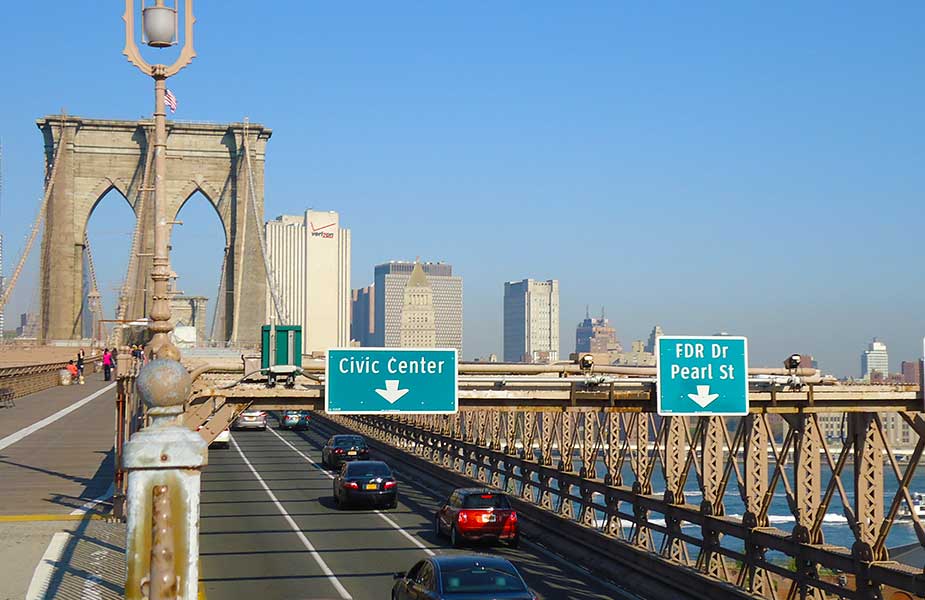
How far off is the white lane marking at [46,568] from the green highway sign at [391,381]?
593 centimetres

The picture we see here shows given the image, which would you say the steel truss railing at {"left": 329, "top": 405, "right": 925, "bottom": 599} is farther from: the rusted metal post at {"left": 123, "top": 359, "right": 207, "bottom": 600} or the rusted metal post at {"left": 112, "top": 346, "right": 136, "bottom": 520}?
the rusted metal post at {"left": 112, "top": 346, "right": 136, "bottom": 520}

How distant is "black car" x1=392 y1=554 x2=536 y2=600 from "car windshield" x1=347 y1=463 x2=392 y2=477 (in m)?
16.7

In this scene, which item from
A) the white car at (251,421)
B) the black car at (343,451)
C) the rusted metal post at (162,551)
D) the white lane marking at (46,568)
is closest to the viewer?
the rusted metal post at (162,551)

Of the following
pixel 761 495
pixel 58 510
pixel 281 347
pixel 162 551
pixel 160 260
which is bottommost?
pixel 58 510

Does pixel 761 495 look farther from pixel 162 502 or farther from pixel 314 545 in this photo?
pixel 162 502

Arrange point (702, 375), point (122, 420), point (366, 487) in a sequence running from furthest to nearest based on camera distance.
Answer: point (366, 487), point (122, 420), point (702, 375)

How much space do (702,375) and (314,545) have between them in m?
13.1

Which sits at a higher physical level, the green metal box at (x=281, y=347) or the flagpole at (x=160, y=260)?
the flagpole at (x=160, y=260)

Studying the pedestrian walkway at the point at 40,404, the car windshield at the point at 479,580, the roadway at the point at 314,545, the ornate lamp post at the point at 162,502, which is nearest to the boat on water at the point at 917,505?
the car windshield at the point at 479,580

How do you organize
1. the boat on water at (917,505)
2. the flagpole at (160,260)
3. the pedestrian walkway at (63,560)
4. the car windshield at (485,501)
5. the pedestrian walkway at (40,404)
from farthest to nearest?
the pedestrian walkway at (40,404) < the car windshield at (485,501) < the flagpole at (160,260) < the pedestrian walkway at (63,560) < the boat on water at (917,505)

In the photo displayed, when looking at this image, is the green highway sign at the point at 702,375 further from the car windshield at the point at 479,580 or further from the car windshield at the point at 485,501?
the car windshield at the point at 485,501

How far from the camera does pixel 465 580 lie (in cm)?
1634

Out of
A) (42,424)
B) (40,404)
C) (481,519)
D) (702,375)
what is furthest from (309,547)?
(40,404)

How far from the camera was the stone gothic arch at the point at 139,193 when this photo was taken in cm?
12075
